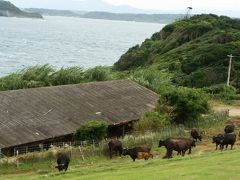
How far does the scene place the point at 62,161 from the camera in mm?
27438

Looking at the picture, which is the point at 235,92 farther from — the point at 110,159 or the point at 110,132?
the point at 110,159

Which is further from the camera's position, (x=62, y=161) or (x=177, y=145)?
(x=177, y=145)

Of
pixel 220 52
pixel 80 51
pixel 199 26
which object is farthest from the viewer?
pixel 80 51

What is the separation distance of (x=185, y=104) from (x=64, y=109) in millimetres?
9793

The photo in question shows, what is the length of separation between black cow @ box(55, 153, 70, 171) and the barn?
13.0ft

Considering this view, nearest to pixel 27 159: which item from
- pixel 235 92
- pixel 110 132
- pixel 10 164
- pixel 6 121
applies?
pixel 10 164

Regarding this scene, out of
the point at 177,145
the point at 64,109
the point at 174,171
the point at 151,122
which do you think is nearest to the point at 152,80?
the point at 151,122

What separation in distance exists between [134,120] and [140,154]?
993 centimetres

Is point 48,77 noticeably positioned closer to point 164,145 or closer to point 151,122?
point 151,122

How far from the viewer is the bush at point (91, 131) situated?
34000 millimetres

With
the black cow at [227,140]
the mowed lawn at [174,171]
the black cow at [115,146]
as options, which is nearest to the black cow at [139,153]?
the black cow at [115,146]

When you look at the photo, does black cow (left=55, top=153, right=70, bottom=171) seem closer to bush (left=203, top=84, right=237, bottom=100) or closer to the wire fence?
the wire fence

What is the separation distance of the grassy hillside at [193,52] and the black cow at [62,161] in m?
51.6

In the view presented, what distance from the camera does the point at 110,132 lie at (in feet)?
130
